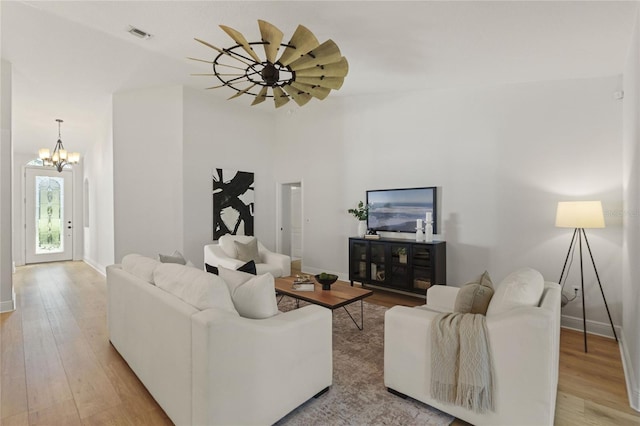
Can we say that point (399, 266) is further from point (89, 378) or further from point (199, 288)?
point (89, 378)

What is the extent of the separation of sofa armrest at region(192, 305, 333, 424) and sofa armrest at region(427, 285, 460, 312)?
48.2 inches

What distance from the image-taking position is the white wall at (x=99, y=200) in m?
5.52

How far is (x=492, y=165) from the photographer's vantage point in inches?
158

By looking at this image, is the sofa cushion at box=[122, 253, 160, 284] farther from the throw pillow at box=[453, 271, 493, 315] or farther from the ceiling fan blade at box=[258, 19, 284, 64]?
the throw pillow at box=[453, 271, 493, 315]

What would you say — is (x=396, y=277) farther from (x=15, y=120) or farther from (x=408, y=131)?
(x=15, y=120)

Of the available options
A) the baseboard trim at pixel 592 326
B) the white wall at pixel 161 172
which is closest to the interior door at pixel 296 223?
the white wall at pixel 161 172

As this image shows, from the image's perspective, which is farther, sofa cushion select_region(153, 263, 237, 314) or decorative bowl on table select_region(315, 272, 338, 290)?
decorative bowl on table select_region(315, 272, 338, 290)

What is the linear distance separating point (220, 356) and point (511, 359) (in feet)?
4.92

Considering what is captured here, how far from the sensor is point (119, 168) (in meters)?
5.13

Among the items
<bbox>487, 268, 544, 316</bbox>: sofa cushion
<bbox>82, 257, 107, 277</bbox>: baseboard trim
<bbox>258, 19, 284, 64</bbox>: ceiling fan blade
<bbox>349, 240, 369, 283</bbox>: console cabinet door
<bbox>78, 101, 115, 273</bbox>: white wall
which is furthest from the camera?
<bbox>82, 257, 107, 277</bbox>: baseboard trim

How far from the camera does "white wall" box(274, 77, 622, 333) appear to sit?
10.9ft

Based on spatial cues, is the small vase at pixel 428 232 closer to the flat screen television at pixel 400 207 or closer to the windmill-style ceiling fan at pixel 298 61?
the flat screen television at pixel 400 207

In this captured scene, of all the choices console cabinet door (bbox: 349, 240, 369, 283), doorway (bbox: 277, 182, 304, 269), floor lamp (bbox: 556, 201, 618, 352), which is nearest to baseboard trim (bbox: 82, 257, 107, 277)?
doorway (bbox: 277, 182, 304, 269)

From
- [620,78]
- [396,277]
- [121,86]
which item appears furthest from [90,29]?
[620,78]
